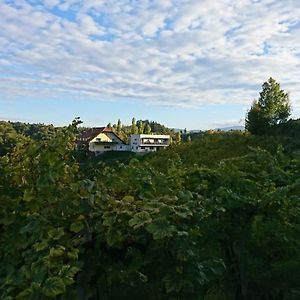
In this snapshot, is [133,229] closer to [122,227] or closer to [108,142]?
[122,227]

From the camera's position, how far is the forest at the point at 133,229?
87.3 inches

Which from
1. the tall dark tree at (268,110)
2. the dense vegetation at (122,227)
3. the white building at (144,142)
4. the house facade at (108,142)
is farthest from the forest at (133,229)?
the white building at (144,142)

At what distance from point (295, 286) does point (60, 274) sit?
2835mm

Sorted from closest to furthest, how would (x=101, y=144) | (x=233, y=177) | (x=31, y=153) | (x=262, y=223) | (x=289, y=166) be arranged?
(x=31, y=153) → (x=262, y=223) → (x=233, y=177) → (x=289, y=166) → (x=101, y=144)

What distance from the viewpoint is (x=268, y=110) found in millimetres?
32438

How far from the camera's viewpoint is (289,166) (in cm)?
496

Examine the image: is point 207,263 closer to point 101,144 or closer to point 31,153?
point 31,153

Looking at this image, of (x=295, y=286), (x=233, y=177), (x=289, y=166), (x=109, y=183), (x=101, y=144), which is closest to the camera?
(x=109, y=183)

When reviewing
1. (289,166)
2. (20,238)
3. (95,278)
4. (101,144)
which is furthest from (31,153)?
(101,144)

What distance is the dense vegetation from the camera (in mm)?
2205

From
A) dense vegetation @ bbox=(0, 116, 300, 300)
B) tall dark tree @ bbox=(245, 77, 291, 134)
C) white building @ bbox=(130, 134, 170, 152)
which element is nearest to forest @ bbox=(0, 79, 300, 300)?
dense vegetation @ bbox=(0, 116, 300, 300)

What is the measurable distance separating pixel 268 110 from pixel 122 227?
31761 millimetres

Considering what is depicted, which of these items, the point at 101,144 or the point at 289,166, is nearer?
the point at 289,166

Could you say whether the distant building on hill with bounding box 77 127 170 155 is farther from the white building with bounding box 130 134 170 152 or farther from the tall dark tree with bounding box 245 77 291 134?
the tall dark tree with bounding box 245 77 291 134
